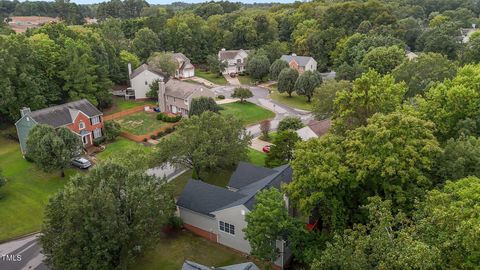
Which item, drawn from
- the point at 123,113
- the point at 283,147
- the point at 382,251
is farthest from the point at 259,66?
the point at 382,251

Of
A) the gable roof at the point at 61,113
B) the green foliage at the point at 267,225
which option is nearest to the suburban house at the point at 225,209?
the green foliage at the point at 267,225

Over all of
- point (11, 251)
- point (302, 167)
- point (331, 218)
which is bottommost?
point (11, 251)

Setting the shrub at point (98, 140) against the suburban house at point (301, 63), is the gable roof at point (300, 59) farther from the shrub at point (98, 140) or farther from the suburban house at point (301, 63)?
the shrub at point (98, 140)

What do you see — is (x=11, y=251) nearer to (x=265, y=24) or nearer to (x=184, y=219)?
(x=184, y=219)

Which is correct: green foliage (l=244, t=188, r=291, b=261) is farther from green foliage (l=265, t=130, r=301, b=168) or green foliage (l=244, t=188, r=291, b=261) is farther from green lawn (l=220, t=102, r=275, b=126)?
green lawn (l=220, t=102, r=275, b=126)

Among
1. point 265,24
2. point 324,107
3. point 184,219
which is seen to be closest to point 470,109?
point 324,107

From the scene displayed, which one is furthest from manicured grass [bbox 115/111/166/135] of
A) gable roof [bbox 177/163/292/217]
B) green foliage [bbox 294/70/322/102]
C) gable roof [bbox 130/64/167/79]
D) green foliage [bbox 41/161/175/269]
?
green foliage [bbox 41/161/175/269]

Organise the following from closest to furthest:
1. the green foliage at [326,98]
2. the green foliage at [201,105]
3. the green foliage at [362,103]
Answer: the green foliage at [362,103], the green foliage at [326,98], the green foliage at [201,105]
